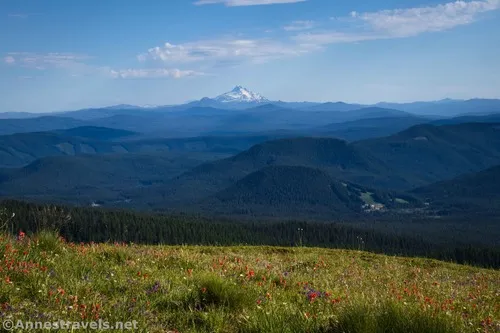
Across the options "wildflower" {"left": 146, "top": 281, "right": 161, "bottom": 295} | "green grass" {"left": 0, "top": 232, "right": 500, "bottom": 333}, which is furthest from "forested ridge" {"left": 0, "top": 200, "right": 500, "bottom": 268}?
"wildflower" {"left": 146, "top": 281, "right": 161, "bottom": 295}

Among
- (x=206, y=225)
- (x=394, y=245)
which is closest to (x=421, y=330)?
(x=206, y=225)

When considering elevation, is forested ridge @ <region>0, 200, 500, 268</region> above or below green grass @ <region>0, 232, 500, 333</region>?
below

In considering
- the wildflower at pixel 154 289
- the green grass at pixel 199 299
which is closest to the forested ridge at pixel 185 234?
the green grass at pixel 199 299

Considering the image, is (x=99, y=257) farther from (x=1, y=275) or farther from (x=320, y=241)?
(x=320, y=241)

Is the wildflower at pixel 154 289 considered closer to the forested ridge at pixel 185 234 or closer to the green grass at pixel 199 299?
the green grass at pixel 199 299

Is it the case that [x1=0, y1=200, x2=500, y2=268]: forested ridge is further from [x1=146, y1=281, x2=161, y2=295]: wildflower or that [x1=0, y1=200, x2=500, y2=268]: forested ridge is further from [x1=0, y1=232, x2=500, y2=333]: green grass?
[x1=146, y1=281, x2=161, y2=295]: wildflower

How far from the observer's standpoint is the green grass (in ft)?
21.7

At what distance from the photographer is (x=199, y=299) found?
8320 mm

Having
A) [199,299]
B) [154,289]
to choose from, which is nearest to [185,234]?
[154,289]

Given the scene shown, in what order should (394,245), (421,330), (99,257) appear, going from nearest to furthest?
(421,330) → (99,257) → (394,245)

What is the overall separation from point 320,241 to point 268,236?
1896 cm

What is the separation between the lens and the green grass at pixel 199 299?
660 centimetres

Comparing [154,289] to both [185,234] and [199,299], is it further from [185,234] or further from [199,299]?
[185,234]

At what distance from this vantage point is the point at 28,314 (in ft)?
21.2
